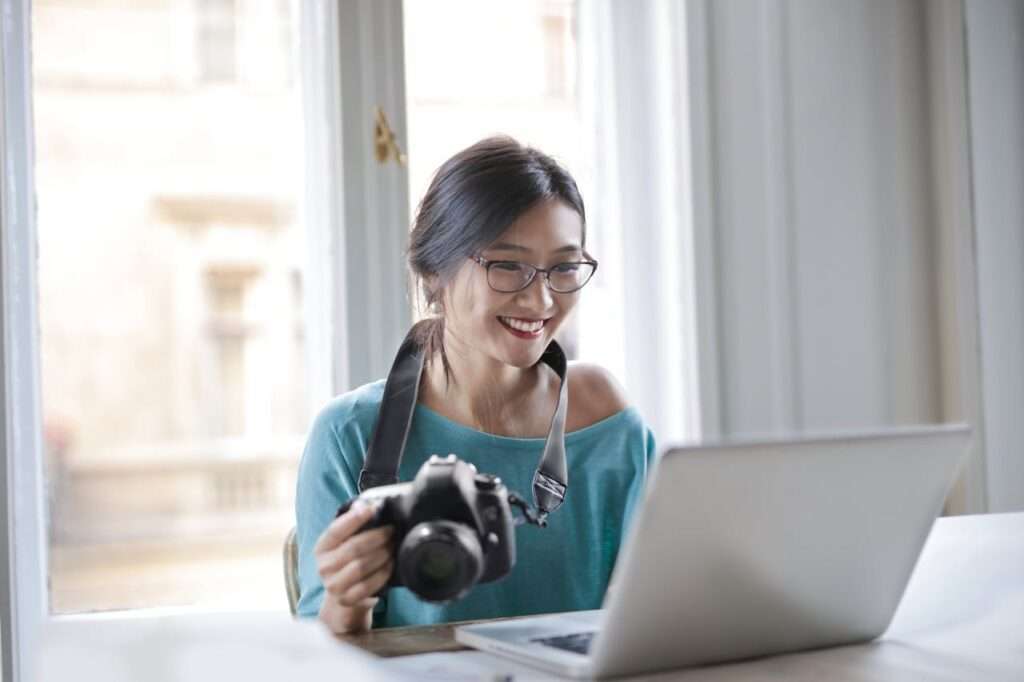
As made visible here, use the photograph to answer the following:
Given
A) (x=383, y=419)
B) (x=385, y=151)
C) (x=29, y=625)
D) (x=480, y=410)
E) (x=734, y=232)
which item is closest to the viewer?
(x=383, y=419)

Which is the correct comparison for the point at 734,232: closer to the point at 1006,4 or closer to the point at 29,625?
the point at 1006,4

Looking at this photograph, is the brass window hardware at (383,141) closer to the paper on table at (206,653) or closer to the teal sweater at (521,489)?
the teal sweater at (521,489)

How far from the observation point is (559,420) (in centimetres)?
142

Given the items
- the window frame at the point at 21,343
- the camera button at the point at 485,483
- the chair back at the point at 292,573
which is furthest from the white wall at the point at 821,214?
the camera button at the point at 485,483

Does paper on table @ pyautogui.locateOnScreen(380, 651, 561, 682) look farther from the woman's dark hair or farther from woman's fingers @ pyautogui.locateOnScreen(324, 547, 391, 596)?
the woman's dark hair

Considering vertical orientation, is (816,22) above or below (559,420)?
above

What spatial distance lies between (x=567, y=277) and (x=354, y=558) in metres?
0.63

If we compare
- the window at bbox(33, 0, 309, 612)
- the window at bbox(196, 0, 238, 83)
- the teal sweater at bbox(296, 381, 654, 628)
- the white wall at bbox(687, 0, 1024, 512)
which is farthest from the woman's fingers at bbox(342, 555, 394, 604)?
the window at bbox(33, 0, 309, 612)

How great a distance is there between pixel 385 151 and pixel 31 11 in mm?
673

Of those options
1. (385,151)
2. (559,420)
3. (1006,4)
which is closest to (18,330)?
(385,151)

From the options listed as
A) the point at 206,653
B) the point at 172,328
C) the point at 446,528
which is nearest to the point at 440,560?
the point at 446,528

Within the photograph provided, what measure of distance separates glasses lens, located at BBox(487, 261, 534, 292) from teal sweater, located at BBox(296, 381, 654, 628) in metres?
0.19

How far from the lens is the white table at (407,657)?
0.78 meters

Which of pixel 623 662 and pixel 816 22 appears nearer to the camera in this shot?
pixel 623 662
